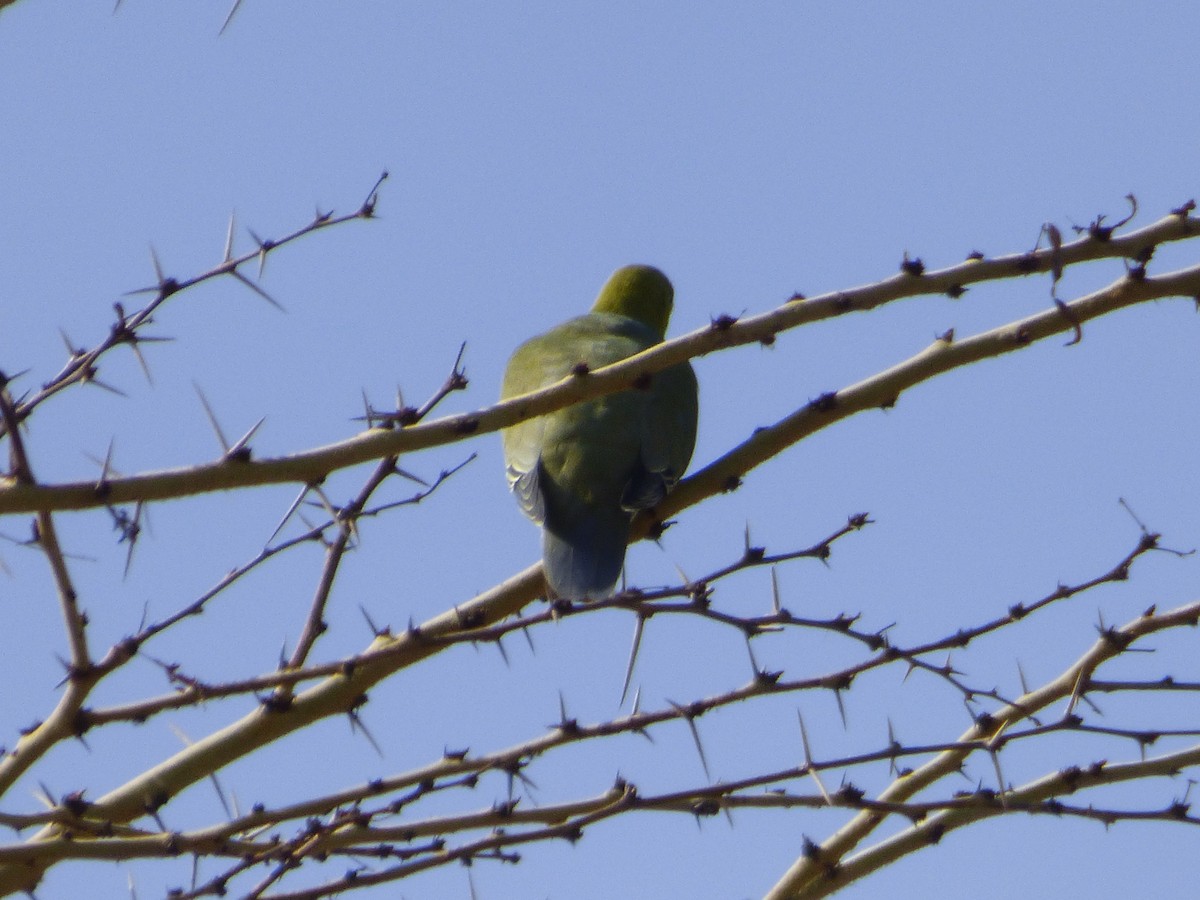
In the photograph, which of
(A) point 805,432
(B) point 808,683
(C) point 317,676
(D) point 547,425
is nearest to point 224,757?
(C) point 317,676

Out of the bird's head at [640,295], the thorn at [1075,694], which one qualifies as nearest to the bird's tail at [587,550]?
the thorn at [1075,694]

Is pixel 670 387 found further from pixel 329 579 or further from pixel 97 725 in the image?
pixel 97 725

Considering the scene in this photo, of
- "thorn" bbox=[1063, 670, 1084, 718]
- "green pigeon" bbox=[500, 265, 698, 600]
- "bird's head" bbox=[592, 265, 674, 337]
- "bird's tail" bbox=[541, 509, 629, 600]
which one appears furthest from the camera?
"bird's head" bbox=[592, 265, 674, 337]

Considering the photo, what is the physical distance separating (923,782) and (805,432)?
857mm

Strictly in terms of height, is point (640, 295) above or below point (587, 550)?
above

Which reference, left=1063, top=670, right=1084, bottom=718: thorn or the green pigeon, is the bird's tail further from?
left=1063, top=670, right=1084, bottom=718: thorn

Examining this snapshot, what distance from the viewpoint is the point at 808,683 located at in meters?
2.99

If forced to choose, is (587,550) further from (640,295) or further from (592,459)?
(640,295)

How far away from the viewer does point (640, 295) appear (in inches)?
322

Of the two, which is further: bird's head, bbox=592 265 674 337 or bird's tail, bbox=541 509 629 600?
bird's head, bbox=592 265 674 337

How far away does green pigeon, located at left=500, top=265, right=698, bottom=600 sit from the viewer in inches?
201

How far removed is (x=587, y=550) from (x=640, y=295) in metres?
3.23

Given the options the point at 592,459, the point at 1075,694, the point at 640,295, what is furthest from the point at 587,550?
the point at 640,295

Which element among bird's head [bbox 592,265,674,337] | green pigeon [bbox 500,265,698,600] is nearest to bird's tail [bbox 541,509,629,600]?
green pigeon [bbox 500,265,698,600]
